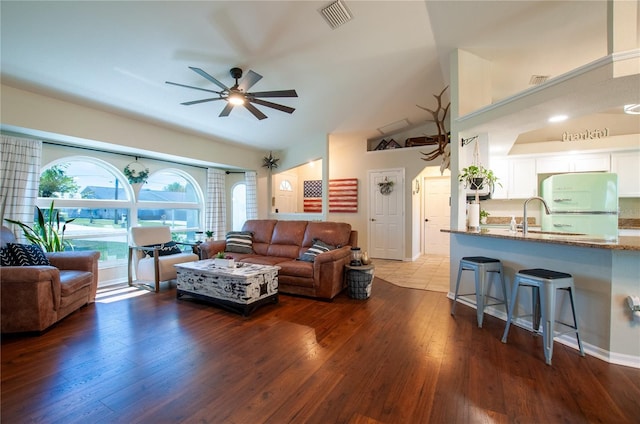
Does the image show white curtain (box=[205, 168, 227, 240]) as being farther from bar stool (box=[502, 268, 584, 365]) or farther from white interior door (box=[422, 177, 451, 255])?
bar stool (box=[502, 268, 584, 365])

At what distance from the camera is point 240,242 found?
4.75m

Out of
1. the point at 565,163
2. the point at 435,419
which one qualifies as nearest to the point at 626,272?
the point at 435,419

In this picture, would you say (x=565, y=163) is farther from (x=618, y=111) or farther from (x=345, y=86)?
(x=345, y=86)

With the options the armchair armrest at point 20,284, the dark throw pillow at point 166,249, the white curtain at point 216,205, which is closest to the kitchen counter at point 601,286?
the armchair armrest at point 20,284

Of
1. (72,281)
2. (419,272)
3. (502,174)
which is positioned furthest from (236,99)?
(502,174)

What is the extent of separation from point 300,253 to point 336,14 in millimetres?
3107

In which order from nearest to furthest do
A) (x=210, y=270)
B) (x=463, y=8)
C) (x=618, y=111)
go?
(x=463, y=8), (x=210, y=270), (x=618, y=111)

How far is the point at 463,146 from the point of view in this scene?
362cm

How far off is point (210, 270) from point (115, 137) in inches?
98.2

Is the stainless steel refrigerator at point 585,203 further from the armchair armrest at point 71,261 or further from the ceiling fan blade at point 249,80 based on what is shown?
the armchair armrest at point 71,261

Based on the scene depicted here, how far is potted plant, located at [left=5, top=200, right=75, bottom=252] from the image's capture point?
343 centimetres

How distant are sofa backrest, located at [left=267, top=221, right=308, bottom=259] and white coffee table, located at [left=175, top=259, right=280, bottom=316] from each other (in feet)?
3.31

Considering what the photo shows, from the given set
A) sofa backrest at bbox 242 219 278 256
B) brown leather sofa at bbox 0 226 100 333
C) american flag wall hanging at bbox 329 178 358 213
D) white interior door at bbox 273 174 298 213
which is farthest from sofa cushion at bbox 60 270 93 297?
american flag wall hanging at bbox 329 178 358 213

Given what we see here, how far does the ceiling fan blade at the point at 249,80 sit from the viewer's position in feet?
8.50
